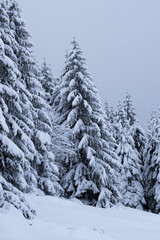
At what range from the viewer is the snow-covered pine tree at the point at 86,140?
18031mm

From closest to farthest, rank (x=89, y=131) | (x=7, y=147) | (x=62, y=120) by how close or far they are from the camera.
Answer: (x=7, y=147), (x=89, y=131), (x=62, y=120)

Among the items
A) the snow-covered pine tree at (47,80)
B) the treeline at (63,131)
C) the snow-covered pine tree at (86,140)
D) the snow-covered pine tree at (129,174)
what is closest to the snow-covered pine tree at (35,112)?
the treeline at (63,131)

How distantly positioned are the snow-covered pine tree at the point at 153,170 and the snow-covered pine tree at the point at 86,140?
7948 mm

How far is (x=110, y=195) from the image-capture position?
1847 cm

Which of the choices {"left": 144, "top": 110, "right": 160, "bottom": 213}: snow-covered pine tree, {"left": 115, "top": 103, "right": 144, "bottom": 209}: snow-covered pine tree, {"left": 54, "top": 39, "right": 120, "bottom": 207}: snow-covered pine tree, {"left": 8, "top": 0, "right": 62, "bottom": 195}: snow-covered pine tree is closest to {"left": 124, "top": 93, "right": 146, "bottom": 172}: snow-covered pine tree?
{"left": 144, "top": 110, "right": 160, "bottom": 213}: snow-covered pine tree

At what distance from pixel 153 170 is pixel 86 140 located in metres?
13.3

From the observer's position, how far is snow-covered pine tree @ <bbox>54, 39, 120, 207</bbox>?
18.0 m

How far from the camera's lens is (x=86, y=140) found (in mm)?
18312

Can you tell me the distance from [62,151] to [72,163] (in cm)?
125

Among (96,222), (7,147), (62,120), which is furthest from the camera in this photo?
(62,120)

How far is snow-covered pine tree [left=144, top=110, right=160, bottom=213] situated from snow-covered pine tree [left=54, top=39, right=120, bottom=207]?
7948 mm

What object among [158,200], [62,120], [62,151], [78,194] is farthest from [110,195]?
[158,200]

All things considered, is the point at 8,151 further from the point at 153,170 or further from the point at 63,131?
the point at 153,170

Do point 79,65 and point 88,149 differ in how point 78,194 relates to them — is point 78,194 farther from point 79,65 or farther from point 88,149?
point 79,65
